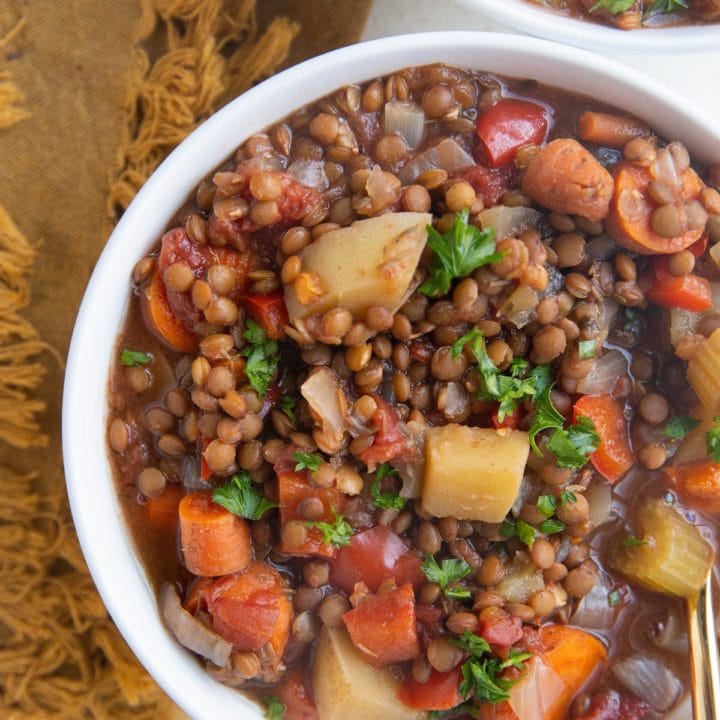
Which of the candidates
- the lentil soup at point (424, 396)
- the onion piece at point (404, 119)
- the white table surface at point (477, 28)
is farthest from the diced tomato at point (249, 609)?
the white table surface at point (477, 28)

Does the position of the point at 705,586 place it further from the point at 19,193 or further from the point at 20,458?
the point at 19,193

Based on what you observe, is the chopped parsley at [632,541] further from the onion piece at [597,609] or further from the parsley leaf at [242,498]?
the parsley leaf at [242,498]

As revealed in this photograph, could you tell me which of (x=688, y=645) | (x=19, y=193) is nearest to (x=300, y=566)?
(x=688, y=645)

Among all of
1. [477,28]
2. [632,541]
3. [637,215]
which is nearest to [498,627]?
[632,541]

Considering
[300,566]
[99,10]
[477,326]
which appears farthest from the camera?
[99,10]

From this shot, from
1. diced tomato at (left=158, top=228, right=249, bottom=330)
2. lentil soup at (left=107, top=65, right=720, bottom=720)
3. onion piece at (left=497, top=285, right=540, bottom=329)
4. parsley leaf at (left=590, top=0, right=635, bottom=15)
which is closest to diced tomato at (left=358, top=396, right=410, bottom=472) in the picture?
lentil soup at (left=107, top=65, right=720, bottom=720)

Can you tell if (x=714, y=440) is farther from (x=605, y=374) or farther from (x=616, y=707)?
(x=616, y=707)

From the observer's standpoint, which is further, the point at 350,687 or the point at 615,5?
the point at 615,5
